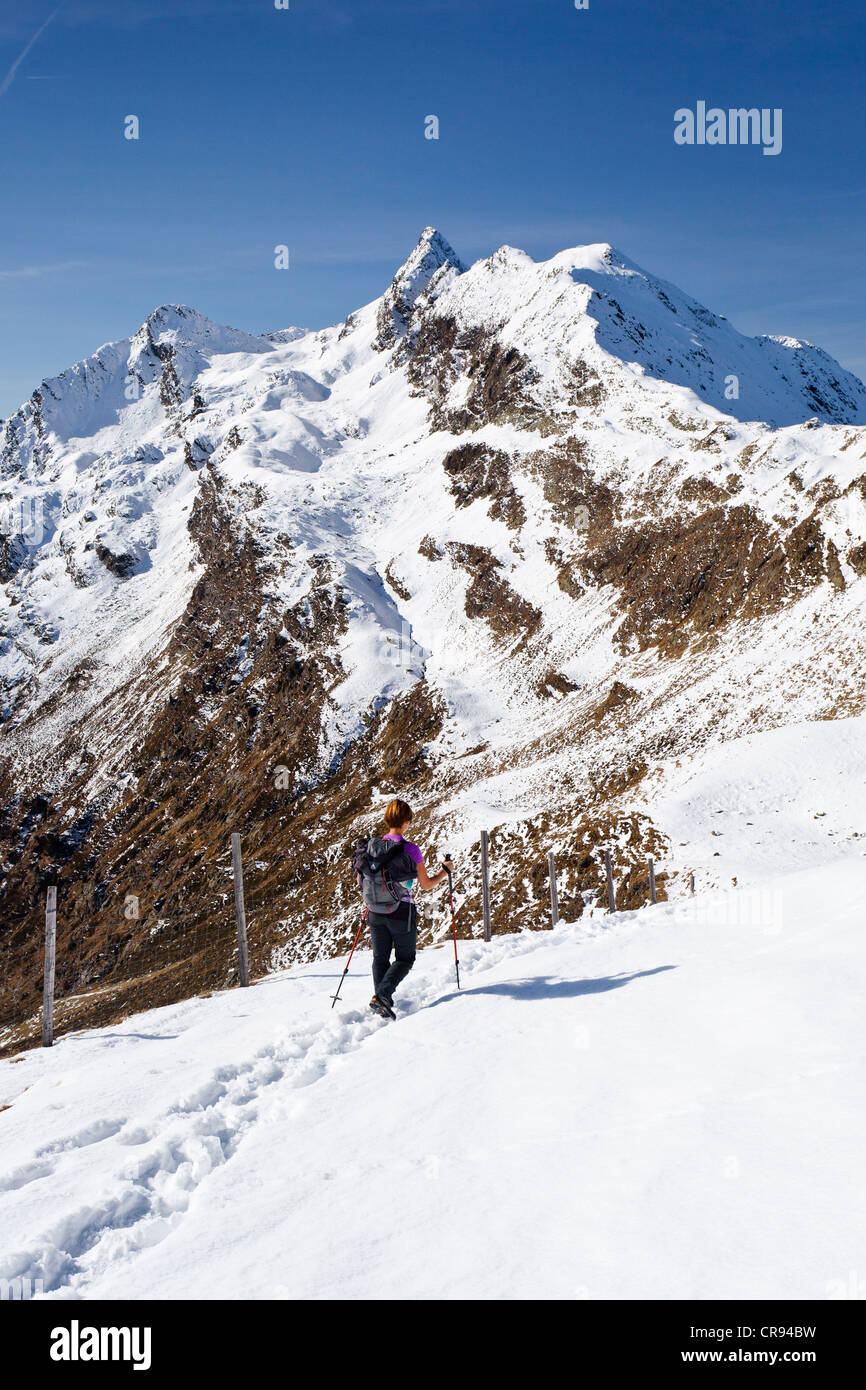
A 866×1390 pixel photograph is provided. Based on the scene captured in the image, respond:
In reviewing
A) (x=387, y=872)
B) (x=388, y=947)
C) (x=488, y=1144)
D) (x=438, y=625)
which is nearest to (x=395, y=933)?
(x=388, y=947)

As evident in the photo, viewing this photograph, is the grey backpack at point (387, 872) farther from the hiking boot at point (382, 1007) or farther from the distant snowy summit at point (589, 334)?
the distant snowy summit at point (589, 334)

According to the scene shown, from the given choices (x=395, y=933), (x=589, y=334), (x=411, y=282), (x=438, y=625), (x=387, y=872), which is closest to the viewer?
(x=387, y=872)

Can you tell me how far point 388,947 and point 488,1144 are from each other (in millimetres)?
3902

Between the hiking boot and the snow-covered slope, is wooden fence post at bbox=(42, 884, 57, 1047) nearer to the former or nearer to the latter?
the snow-covered slope

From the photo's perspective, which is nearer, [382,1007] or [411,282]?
[382,1007]

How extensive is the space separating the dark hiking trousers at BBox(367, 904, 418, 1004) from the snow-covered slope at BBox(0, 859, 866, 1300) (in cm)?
45

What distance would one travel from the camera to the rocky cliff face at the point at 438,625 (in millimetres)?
37281

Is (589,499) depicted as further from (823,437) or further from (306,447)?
(306,447)

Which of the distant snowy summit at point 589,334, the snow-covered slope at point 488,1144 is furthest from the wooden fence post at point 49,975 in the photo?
the distant snowy summit at point 589,334

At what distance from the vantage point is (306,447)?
104938 mm

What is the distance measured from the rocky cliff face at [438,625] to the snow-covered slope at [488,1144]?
17324 mm

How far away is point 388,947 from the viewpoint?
872cm

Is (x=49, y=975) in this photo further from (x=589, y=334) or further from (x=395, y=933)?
(x=589, y=334)

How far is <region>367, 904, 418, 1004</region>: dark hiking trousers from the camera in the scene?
339 inches
